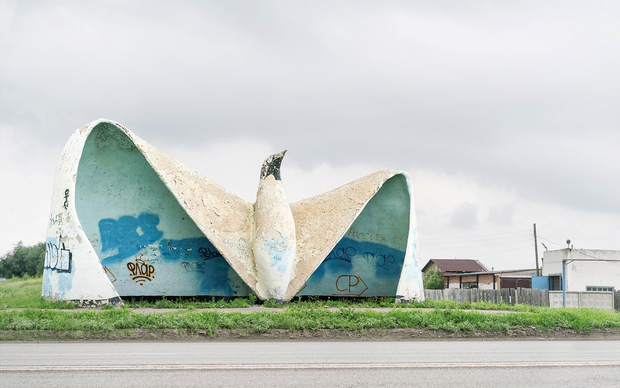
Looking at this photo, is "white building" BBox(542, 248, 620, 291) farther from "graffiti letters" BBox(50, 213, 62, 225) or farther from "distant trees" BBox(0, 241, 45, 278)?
"distant trees" BBox(0, 241, 45, 278)

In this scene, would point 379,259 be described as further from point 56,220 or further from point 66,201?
point 56,220

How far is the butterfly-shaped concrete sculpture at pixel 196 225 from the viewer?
17.9 m

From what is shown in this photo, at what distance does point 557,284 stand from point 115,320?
3586cm

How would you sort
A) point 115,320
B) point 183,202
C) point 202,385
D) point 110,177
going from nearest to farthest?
point 202,385
point 115,320
point 183,202
point 110,177

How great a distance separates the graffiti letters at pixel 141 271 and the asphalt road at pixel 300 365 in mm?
10837

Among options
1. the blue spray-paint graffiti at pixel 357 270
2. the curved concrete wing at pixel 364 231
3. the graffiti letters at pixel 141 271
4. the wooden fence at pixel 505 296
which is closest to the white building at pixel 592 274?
the wooden fence at pixel 505 296

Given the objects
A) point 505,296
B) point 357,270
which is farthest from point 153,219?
point 505,296

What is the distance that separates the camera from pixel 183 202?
18.3 m

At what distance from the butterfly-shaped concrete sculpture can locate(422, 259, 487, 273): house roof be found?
36.4m

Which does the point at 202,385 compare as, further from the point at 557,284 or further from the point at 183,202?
the point at 557,284

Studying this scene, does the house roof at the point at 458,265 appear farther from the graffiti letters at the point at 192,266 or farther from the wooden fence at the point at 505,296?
the graffiti letters at the point at 192,266

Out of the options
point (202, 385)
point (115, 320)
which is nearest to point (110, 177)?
point (115, 320)

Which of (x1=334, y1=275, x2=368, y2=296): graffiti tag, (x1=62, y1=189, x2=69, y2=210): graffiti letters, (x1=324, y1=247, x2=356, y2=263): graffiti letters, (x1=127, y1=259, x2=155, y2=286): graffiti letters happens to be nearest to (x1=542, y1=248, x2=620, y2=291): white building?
(x1=334, y1=275, x2=368, y2=296): graffiti tag

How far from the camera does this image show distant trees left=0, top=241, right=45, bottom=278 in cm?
6141
